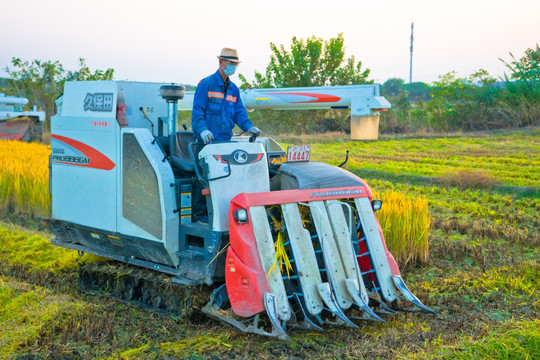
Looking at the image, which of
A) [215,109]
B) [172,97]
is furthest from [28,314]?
[215,109]

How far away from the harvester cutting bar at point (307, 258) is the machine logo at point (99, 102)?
1907 mm

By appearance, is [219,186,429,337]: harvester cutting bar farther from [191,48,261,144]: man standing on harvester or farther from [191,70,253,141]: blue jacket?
[191,70,253,141]: blue jacket

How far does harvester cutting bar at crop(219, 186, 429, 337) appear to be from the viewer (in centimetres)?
482

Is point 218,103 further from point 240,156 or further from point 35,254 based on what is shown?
point 35,254

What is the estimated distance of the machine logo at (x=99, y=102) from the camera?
6.07 m

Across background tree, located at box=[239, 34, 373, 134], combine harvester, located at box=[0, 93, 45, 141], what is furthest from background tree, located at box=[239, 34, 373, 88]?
combine harvester, located at box=[0, 93, 45, 141]

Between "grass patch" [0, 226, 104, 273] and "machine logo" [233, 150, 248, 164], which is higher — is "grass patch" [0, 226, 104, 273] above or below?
below

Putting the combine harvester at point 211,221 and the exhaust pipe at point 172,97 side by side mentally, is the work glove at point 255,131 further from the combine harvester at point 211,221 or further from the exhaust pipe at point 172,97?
the exhaust pipe at point 172,97

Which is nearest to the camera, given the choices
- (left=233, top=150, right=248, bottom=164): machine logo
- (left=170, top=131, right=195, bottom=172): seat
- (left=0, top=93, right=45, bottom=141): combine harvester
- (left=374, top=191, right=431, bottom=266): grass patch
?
(left=233, top=150, right=248, bottom=164): machine logo

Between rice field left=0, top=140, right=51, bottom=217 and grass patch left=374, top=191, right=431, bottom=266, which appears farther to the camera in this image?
rice field left=0, top=140, right=51, bottom=217

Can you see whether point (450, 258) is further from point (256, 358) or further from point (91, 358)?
point (91, 358)

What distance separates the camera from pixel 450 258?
7473 millimetres

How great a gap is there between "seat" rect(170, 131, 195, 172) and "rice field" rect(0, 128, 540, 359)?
139 cm

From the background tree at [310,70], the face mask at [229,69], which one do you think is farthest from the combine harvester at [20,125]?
the face mask at [229,69]
